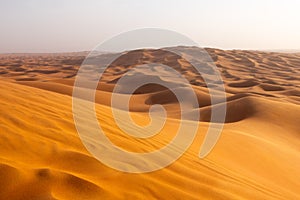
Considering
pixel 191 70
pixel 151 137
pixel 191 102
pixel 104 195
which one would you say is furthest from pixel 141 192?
pixel 191 70

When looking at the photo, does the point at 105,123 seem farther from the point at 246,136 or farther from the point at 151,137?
the point at 246,136

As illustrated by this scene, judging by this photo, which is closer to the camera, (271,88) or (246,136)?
(246,136)

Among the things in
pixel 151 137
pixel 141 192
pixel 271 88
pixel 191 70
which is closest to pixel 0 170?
pixel 141 192

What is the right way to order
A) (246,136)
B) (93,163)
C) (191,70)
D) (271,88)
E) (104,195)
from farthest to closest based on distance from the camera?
(191,70) → (271,88) → (246,136) → (93,163) → (104,195)

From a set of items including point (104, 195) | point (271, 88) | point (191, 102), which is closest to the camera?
point (104, 195)

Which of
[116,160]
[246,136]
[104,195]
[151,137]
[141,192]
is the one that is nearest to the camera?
Answer: [104,195]

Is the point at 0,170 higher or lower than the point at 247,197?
higher

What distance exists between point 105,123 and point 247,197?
2978 mm

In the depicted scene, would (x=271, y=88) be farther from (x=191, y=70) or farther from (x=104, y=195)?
(x=104, y=195)

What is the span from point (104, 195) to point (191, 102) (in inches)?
482

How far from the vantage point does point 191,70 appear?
95.8 ft

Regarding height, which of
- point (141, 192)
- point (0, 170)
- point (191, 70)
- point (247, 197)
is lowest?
point (191, 70)

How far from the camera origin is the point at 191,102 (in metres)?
15.1

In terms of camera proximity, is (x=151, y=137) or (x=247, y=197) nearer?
(x=247, y=197)
